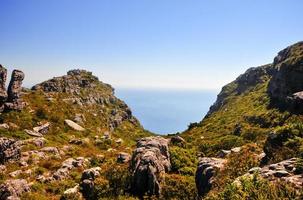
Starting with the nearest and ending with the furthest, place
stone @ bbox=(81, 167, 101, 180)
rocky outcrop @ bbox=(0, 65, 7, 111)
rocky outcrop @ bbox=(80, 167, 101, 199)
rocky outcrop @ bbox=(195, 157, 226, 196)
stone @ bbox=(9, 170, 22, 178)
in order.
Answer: rocky outcrop @ bbox=(195, 157, 226, 196) < rocky outcrop @ bbox=(80, 167, 101, 199) < stone @ bbox=(81, 167, 101, 180) < stone @ bbox=(9, 170, 22, 178) < rocky outcrop @ bbox=(0, 65, 7, 111)

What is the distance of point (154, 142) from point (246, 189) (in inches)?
809

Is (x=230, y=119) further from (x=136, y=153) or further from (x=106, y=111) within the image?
(x=136, y=153)

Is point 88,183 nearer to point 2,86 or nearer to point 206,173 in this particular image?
point 206,173

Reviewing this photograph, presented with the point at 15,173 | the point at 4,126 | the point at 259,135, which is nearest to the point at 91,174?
the point at 15,173

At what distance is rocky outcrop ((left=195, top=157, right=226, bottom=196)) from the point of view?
29.8m

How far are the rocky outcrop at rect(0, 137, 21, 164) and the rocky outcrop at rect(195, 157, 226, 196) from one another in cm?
2402

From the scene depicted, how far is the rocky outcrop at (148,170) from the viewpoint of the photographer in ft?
101

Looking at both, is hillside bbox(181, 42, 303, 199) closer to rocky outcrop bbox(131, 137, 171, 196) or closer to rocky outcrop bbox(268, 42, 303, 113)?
rocky outcrop bbox(268, 42, 303, 113)

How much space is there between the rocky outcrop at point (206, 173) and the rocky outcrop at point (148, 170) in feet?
12.7

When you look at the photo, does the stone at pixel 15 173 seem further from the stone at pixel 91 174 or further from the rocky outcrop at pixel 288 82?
the rocky outcrop at pixel 288 82

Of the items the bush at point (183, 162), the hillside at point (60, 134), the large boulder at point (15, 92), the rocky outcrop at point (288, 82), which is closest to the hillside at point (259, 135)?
the rocky outcrop at point (288, 82)

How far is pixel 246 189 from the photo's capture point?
19.7 meters

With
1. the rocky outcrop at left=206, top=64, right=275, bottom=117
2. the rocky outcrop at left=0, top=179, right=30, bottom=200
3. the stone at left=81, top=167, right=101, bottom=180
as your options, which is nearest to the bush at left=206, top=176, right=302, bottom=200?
the stone at left=81, top=167, right=101, bottom=180

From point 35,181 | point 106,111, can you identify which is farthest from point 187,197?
point 106,111
